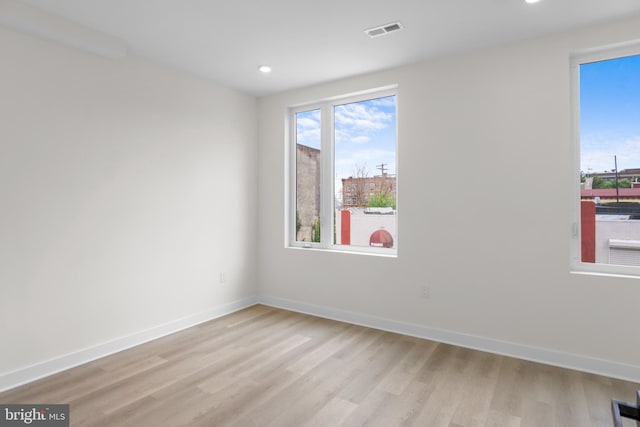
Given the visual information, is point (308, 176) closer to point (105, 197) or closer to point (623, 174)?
point (105, 197)

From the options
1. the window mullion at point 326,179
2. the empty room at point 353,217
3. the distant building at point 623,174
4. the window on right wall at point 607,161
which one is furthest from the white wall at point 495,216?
the window mullion at point 326,179

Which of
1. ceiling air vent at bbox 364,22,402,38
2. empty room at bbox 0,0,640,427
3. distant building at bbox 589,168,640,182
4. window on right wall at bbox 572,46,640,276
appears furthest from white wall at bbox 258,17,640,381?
ceiling air vent at bbox 364,22,402,38

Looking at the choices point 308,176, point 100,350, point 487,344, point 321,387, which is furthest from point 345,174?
point 100,350

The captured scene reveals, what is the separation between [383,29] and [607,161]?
6.75 feet

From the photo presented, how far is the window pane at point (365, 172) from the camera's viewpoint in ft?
12.5

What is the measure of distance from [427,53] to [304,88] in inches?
60.0

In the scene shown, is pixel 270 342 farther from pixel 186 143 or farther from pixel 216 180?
pixel 186 143

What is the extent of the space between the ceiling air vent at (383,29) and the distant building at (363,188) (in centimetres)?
143

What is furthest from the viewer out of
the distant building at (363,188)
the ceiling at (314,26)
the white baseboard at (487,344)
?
the distant building at (363,188)

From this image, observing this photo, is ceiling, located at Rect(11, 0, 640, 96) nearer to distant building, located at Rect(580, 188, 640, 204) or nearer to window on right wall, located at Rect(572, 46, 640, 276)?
window on right wall, located at Rect(572, 46, 640, 276)

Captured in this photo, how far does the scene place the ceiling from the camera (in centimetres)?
243

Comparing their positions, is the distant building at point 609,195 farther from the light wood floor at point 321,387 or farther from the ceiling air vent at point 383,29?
the ceiling air vent at point 383,29

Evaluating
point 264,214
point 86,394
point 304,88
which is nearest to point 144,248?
point 86,394

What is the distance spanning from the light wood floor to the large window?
1201 millimetres
